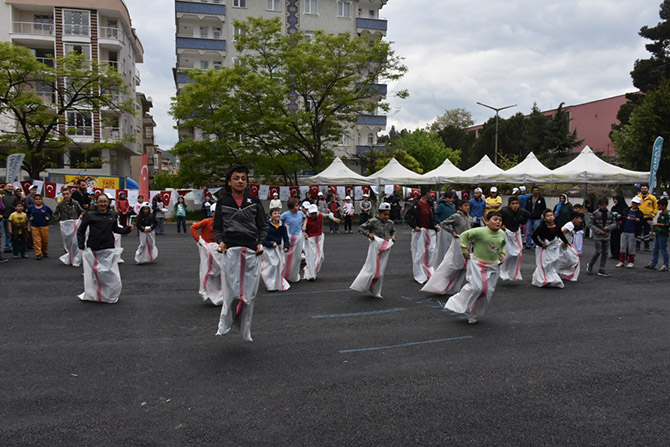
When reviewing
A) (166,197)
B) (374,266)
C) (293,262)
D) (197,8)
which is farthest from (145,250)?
(197,8)

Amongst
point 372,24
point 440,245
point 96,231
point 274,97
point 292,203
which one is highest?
point 372,24

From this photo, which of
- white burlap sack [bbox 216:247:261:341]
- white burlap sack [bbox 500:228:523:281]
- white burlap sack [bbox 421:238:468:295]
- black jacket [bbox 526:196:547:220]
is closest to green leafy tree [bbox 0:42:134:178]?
black jacket [bbox 526:196:547:220]

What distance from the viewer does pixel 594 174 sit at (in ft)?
64.8

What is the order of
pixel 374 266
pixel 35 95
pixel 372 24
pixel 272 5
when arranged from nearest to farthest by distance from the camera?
1. pixel 374 266
2. pixel 35 95
3. pixel 272 5
4. pixel 372 24

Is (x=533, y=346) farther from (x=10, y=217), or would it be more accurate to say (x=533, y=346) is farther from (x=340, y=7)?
(x=340, y=7)

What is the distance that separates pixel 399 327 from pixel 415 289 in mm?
2735

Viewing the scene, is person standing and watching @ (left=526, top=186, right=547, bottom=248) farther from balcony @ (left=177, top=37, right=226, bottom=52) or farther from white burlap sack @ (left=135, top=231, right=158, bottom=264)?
balcony @ (left=177, top=37, right=226, bottom=52)

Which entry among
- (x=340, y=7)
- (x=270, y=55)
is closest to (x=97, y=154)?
(x=270, y=55)

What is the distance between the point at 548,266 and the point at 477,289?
3852mm

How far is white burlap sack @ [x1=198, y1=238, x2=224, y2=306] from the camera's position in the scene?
8.14 meters

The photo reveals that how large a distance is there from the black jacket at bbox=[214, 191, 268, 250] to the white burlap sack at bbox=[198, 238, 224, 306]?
266 centimetres

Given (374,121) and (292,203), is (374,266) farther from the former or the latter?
(374,121)

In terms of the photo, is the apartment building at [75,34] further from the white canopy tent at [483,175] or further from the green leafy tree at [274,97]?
the white canopy tent at [483,175]

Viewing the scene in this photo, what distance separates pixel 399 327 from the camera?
6926 mm
